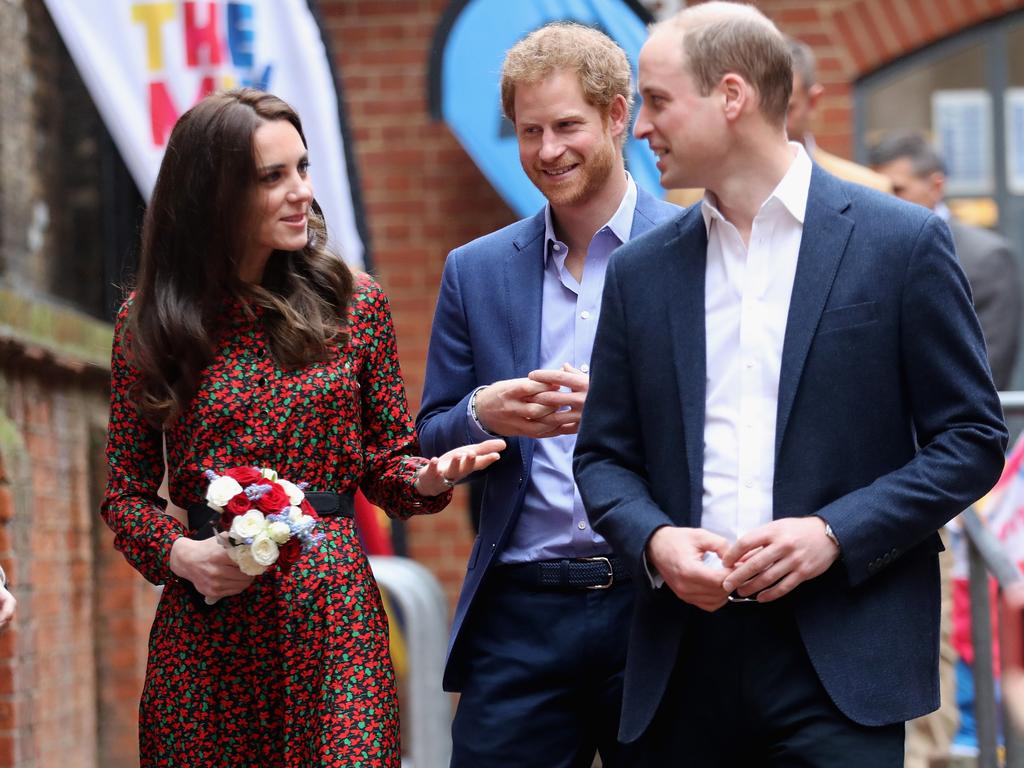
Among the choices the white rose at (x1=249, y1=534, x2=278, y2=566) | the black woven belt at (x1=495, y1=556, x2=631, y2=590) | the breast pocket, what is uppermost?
the breast pocket

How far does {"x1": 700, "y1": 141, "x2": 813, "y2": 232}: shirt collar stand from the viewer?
3418 mm

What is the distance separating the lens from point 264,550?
11.5ft

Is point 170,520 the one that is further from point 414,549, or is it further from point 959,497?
point 414,549

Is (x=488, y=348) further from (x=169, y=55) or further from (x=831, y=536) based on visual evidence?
(x=169, y=55)

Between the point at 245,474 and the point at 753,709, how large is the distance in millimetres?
1116

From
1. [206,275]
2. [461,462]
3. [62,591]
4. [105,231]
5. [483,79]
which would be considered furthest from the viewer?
[105,231]

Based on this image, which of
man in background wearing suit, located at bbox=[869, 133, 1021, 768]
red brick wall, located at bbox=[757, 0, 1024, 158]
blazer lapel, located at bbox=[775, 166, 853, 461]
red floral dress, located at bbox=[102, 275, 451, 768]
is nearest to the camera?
blazer lapel, located at bbox=[775, 166, 853, 461]

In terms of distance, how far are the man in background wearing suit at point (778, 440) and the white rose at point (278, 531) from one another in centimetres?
61

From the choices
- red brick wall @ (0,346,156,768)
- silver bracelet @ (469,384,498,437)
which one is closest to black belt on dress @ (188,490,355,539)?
silver bracelet @ (469,384,498,437)

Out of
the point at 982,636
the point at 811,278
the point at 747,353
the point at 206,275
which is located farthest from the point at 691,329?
the point at 982,636

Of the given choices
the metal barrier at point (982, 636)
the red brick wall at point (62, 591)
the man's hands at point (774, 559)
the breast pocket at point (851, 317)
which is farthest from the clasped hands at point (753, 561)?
the red brick wall at point (62, 591)

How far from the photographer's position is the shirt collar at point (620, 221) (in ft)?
13.4

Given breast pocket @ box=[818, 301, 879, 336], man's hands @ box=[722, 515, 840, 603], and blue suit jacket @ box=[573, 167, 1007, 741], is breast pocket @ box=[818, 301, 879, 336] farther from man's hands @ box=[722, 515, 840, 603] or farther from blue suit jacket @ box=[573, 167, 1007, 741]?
man's hands @ box=[722, 515, 840, 603]

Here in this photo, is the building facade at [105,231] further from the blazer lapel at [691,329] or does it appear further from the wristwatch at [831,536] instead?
the wristwatch at [831,536]
